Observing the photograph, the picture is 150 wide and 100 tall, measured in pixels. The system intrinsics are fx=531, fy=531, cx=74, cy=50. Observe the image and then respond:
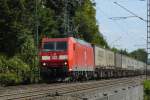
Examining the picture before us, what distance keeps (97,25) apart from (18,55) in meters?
43.8

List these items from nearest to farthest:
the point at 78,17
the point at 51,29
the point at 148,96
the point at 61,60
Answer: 1. the point at 148,96
2. the point at 61,60
3. the point at 51,29
4. the point at 78,17

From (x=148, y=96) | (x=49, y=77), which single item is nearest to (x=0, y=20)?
(x=49, y=77)

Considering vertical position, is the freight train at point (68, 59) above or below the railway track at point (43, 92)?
above

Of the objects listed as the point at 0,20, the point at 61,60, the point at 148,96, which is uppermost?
the point at 0,20

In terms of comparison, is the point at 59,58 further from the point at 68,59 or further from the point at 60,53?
the point at 68,59

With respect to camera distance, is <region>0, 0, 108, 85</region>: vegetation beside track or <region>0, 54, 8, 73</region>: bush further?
<region>0, 0, 108, 85</region>: vegetation beside track

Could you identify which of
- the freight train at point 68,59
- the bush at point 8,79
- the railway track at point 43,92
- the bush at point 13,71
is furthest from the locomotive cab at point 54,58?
the railway track at point 43,92

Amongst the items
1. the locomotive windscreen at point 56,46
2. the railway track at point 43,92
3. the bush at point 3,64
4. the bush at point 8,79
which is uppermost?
the locomotive windscreen at point 56,46

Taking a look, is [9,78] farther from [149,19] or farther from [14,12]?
[149,19]

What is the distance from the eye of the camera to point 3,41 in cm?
4331

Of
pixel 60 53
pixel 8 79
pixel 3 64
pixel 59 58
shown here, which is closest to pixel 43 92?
pixel 59 58

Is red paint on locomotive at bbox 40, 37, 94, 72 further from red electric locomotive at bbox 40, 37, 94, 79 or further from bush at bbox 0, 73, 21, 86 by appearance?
bush at bbox 0, 73, 21, 86

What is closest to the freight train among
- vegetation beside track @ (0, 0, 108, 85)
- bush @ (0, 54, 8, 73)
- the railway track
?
vegetation beside track @ (0, 0, 108, 85)

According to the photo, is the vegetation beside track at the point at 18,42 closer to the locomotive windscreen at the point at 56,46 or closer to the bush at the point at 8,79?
the bush at the point at 8,79
